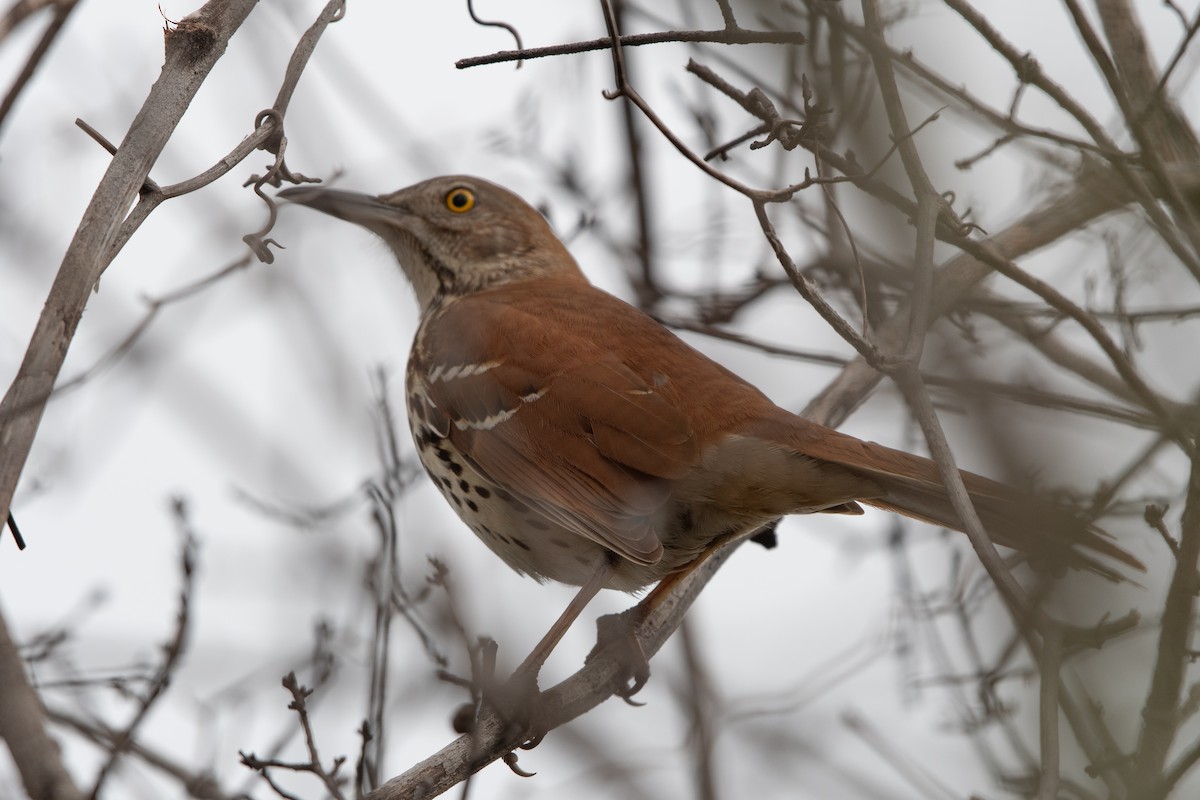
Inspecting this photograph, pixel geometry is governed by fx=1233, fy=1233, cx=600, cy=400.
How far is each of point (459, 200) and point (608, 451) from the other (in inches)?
73.5

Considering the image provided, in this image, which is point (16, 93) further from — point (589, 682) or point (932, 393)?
point (932, 393)

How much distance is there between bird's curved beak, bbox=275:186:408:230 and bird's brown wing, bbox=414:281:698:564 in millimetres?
823

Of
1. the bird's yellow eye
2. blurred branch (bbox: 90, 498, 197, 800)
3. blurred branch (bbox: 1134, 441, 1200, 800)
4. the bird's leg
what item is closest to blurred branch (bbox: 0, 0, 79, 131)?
blurred branch (bbox: 90, 498, 197, 800)

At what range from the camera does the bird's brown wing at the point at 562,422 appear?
3623 mm

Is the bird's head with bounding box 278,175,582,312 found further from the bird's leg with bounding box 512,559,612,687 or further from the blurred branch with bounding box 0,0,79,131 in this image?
the blurred branch with bounding box 0,0,79,131

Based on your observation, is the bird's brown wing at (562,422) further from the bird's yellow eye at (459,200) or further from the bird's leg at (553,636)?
the bird's yellow eye at (459,200)

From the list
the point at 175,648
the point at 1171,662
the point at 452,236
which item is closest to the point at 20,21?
the point at 175,648

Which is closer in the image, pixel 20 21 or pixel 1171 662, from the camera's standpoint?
pixel 1171 662

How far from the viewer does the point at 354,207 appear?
5.02 metres

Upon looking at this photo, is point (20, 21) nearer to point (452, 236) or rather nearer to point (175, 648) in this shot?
point (175, 648)

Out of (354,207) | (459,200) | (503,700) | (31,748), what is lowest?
(31,748)

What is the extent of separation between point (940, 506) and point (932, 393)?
47 centimetres

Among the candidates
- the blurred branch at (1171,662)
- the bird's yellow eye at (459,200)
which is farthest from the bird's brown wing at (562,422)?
the blurred branch at (1171,662)

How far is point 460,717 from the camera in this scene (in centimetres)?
304
